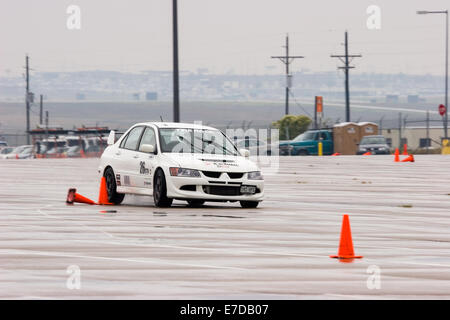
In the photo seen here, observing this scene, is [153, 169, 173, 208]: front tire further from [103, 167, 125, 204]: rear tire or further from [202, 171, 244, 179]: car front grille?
[103, 167, 125, 204]: rear tire

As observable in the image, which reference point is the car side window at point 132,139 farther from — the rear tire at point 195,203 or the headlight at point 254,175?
the headlight at point 254,175

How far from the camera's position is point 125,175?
20.1m

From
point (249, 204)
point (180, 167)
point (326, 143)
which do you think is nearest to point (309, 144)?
point (326, 143)

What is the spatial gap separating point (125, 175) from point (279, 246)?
764 cm

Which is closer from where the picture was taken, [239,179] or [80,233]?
[80,233]

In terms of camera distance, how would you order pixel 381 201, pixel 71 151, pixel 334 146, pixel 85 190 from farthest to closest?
1. pixel 71 151
2. pixel 334 146
3. pixel 85 190
4. pixel 381 201

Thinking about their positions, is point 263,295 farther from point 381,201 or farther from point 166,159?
point 381,201

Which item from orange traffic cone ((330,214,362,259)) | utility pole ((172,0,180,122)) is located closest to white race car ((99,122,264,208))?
orange traffic cone ((330,214,362,259))

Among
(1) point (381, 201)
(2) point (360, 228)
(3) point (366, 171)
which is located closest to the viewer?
(2) point (360, 228)

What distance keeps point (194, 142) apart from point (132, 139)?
147 centimetres

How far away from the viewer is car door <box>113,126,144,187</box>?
65.2ft

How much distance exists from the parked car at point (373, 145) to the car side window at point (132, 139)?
129 feet

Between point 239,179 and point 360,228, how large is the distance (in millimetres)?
3837
